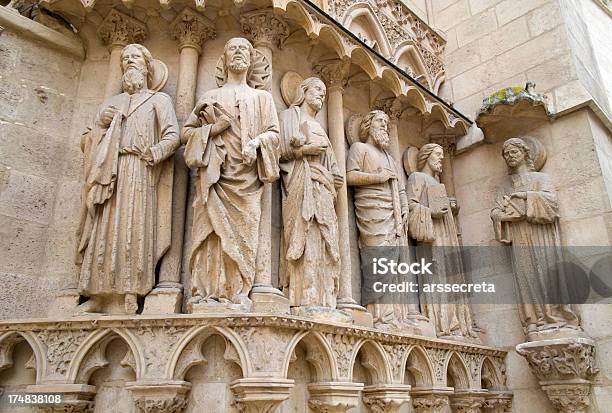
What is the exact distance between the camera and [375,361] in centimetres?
390

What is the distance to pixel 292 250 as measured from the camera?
3738 millimetres

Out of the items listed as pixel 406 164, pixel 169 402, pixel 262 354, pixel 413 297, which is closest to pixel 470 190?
pixel 406 164

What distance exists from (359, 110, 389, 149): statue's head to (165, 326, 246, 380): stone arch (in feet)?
8.79

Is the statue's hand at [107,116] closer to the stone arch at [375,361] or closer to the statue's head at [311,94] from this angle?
the statue's head at [311,94]

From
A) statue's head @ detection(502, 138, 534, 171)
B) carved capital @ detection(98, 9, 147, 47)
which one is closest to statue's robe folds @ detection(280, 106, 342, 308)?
carved capital @ detection(98, 9, 147, 47)

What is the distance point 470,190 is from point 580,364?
227 cm

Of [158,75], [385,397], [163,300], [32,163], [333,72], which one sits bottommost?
[385,397]

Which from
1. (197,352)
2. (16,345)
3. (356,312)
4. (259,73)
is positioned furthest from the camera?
(259,73)

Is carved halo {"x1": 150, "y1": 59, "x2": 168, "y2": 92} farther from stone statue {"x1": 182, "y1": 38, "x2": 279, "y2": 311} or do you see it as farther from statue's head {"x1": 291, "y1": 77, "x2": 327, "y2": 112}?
statue's head {"x1": 291, "y1": 77, "x2": 327, "y2": 112}

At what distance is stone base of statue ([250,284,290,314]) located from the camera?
3.34m

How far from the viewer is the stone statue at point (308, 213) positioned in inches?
147

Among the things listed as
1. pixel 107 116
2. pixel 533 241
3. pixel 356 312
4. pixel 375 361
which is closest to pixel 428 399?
pixel 375 361

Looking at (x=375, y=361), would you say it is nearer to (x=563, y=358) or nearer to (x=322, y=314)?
(x=322, y=314)

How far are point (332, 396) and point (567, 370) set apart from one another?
241 centimetres
